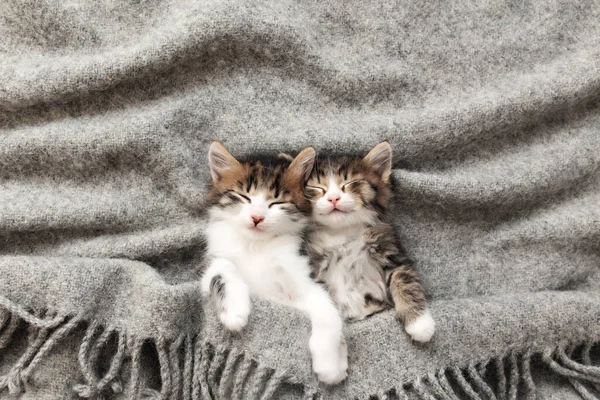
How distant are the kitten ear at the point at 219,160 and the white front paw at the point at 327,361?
0.44 m

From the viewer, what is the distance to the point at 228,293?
96cm

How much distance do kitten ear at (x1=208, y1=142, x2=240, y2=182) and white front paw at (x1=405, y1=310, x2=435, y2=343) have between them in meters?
0.53

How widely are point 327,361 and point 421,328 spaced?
199mm

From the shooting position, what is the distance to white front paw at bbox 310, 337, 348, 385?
94 centimetres

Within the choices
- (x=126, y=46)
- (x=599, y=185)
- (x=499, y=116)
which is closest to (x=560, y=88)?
(x=499, y=116)

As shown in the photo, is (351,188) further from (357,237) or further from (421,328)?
(421,328)

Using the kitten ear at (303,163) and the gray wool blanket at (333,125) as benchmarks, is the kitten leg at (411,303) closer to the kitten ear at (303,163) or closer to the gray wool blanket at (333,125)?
the gray wool blanket at (333,125)

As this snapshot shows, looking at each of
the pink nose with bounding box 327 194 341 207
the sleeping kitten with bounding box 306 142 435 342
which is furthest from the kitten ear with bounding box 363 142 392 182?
the pink nose with bounding box 327 194 341 207

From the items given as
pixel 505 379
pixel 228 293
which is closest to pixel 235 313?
pixel 228 293

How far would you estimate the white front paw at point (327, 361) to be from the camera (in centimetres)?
94

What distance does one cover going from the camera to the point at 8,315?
0.99 metres

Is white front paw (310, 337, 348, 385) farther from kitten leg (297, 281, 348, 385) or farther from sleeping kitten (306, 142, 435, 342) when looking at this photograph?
sleeping kitten (306, 142, 435, 342)

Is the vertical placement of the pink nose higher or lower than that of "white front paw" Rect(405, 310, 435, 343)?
higher

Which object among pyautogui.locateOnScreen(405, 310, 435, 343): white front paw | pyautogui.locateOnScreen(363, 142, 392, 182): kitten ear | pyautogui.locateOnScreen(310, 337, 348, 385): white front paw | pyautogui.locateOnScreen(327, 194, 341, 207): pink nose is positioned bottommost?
pyautogui.locateOnScreen(310, 337, 348, 385): white front paw
